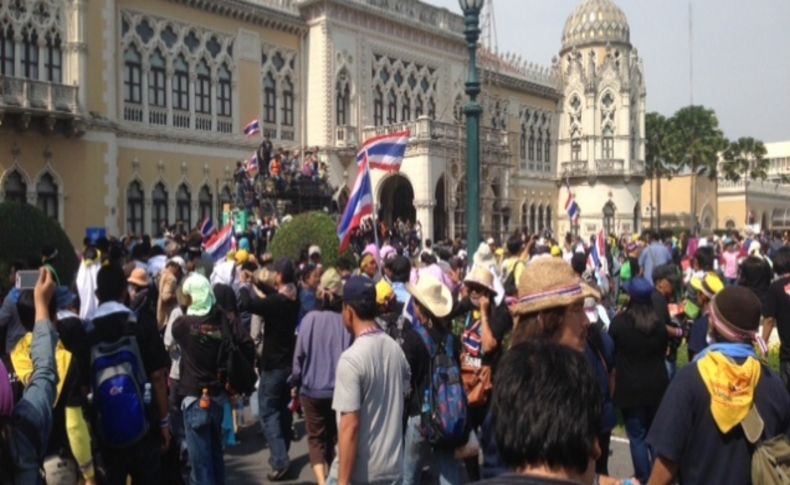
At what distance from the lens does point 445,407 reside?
4719 millimetres

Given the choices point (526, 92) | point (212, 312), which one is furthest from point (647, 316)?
point (526, 92)

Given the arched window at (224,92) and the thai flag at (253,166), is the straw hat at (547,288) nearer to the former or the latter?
the thai flag at (253,166)

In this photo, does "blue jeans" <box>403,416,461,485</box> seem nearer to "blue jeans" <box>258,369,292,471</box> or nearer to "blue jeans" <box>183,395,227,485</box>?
"blue jeans" <box>183,395,227,485</box>

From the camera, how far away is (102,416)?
4.73 meters

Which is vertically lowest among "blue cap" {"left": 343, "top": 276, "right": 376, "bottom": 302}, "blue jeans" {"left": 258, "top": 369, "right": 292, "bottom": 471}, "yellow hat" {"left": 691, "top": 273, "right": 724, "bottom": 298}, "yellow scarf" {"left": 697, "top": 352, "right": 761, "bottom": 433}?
"blue jeans" {"left": 258, "top": 369, "right": 292, "bottom": 471}

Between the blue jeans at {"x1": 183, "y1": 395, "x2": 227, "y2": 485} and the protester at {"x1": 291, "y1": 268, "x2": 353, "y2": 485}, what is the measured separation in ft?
2.33

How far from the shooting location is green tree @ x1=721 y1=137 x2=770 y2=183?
5747 centimetres

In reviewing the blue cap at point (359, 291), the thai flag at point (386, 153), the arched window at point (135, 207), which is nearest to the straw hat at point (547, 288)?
the blue cap at point (359, 291)

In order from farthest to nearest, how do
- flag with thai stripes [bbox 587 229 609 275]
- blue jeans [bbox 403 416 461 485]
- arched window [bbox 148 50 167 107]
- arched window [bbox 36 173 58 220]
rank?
1. arched window [bbox 148 50 167 107]
2. arched window [bbox 36 173 58 220]
3. flag with thai stripes [bbox 587 229 609 275]
4. blue jeans [bbox 403 416 461 485]

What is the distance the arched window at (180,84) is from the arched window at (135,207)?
317cm

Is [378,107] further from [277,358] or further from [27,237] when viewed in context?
[277,358]

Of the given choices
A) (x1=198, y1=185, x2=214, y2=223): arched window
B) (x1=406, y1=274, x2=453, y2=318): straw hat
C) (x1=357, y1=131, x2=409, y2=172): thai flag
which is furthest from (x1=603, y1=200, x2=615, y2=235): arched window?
(x1=406, y1=274, x2=453, y2=318): straw hat

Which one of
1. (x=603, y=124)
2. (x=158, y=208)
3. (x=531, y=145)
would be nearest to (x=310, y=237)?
(x=158, y=208)

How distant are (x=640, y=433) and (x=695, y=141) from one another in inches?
2062
